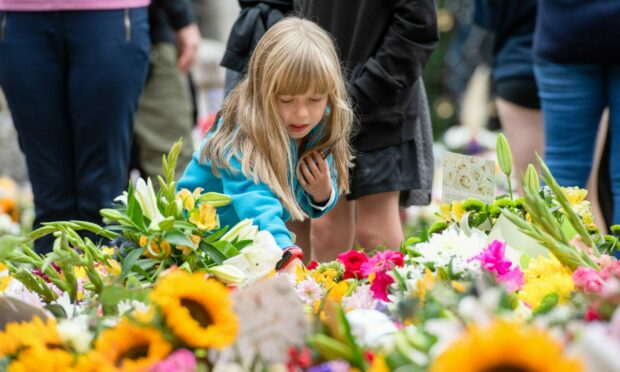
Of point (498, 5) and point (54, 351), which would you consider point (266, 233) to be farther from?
point (498, 5)

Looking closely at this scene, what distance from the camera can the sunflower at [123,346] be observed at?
1.44 meters

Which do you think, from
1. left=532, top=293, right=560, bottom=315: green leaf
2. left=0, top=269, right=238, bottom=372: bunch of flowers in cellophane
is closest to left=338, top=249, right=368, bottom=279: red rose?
left=532, top=293, right=560, bottom=315: green leaf

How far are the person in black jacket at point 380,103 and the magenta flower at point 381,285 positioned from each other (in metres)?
1.00

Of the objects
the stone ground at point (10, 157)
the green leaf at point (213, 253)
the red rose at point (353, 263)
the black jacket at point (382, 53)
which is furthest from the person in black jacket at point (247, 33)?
the stone ground at point (10, 157)

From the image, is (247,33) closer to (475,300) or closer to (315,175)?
(315,175)

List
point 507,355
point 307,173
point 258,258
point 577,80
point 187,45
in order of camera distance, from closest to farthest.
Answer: point 507,355, point 258,258, point 307,173, point 577,80, point 187,45

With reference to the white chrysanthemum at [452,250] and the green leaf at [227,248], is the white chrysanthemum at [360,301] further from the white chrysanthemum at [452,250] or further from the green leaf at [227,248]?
the green leaf at [227,248]

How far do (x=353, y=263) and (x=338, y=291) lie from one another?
21 cm

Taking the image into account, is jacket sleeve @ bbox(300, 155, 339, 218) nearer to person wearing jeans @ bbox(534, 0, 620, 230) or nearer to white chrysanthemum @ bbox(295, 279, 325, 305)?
white chrysanthemum @ bbox(295, 279, 325, 305)

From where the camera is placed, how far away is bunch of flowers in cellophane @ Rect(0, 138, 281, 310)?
1.90m

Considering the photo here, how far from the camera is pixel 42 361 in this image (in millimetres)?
1455

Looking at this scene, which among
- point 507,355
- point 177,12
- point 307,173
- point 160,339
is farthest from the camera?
point 177,12

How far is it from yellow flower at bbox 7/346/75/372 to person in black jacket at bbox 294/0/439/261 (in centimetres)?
154

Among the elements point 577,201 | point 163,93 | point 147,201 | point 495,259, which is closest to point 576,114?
point 577,201
